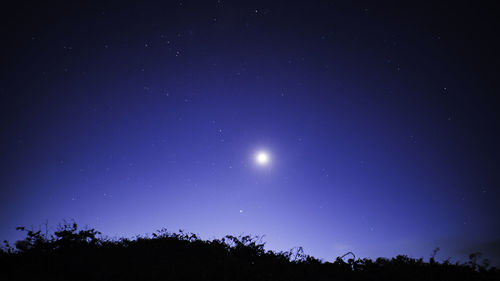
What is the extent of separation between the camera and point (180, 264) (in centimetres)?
793

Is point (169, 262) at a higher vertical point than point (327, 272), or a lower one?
higher

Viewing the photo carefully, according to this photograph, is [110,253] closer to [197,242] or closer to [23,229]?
[197,242]

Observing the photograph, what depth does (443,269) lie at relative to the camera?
777cm

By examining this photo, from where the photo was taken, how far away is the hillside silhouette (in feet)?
22.2

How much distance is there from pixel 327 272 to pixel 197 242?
5.59 metres

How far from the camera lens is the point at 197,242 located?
10.7 m

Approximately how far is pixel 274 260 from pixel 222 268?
2309 millimetres

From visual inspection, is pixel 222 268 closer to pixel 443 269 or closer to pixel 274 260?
pixel 274 260

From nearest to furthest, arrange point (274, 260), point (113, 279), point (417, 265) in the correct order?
point (113, 279), point (417, 265), point (274, 260)

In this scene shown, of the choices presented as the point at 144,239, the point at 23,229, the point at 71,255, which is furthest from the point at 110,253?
the point at 23,229

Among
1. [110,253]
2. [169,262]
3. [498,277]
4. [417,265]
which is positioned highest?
[110,253]

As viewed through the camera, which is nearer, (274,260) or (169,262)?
(169,262)

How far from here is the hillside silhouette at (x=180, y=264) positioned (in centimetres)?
678

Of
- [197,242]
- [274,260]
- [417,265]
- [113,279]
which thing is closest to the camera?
[113,279]
